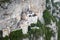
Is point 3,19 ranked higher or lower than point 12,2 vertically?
lower

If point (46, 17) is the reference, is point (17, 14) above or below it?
above

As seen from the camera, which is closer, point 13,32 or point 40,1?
point 13,32

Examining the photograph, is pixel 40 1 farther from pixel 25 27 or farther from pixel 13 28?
pixel 13 28

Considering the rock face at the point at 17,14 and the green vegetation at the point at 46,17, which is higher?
the rock face at the point at 17,14

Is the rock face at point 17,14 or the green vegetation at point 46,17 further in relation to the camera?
the green vegetation at point 46,17

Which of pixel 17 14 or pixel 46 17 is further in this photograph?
pixel 46 17

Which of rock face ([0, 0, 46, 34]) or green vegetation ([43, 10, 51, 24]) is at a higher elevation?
rock face ([0, 0, 46, 34])

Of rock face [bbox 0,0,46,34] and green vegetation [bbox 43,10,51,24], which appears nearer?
rock face [bbox 0,0,46,34]

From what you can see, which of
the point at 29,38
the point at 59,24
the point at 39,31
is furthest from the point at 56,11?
the point at 29,38
